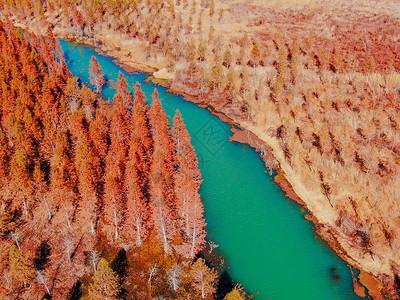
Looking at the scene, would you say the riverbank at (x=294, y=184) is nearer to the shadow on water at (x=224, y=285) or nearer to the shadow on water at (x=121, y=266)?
the shadow on water at (x=224, y=285)

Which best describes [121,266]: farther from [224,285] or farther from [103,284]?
[224,285]

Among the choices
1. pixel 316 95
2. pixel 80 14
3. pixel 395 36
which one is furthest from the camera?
pixel 80 14

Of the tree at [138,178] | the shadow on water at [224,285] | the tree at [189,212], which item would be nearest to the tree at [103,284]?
the tree at [138,178]

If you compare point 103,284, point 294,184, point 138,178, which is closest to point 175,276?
point 103,284

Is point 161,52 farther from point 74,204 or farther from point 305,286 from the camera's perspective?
point 305,286

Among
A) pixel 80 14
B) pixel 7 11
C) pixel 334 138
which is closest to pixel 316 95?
pixel 334 138
